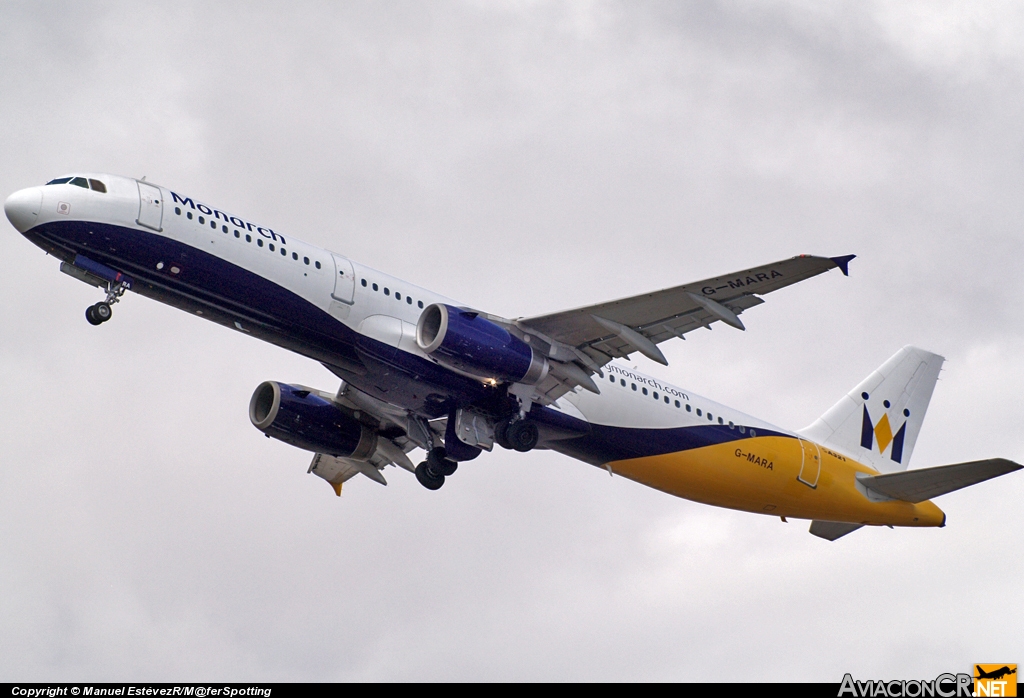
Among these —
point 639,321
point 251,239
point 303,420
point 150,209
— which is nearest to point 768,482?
point 639,321

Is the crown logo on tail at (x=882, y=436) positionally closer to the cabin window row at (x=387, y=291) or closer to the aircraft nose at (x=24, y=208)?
the cabin window row at (x=387, y=291)

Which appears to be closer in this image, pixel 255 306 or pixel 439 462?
pixel 255 306

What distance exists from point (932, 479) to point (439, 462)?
15500 millimetres

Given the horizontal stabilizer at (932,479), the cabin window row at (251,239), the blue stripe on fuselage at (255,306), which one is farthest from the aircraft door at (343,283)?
the horizontal stabilizer at (932,479)

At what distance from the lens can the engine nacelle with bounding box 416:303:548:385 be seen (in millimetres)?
31312

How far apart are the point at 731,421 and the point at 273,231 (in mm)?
15787

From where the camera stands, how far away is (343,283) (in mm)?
32125

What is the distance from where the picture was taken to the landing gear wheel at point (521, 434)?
3350 centimetres

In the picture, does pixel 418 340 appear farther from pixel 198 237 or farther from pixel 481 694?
pixel 481 694

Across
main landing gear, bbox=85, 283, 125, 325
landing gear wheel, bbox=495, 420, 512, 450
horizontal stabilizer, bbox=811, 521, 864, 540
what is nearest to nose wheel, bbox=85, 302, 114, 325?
main landing gear, bbox=85, 283, 125, 325

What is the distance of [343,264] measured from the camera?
107ft

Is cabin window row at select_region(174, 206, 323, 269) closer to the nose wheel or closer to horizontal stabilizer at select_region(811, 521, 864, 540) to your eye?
the nose wheel

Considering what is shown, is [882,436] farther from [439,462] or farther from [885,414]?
[439,462]

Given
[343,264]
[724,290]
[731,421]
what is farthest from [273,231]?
[731,421]
